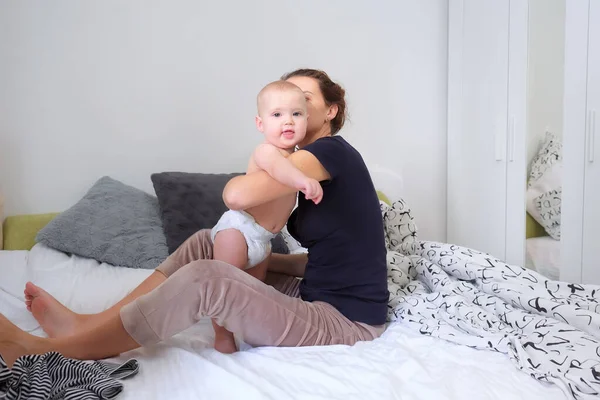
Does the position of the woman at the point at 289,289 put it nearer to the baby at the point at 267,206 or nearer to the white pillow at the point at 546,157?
the baby at the point at 267,206

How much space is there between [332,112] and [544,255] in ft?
4.39

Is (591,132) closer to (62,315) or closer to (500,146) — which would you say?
(500,146)

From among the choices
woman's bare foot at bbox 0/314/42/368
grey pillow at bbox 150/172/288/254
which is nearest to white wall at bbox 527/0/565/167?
grey pillow at bbox 150/172/288/254

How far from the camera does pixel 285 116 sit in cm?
130

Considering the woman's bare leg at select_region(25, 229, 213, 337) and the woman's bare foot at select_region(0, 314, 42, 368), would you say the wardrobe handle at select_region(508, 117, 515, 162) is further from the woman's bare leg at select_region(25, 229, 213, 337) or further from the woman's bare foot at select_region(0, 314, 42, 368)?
the woman's bare foot at select_region(0, 314, 42, 368)

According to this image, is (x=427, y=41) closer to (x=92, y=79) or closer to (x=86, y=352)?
(x=92, y=79)

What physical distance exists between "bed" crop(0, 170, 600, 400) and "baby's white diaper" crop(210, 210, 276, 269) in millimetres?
240

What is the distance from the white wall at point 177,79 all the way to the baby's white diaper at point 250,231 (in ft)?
3.79

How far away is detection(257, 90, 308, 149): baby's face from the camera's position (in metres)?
1.30

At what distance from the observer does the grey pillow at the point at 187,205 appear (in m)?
2.05

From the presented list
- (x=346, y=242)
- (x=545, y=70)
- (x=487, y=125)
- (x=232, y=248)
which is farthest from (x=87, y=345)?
(x=487, y=125)

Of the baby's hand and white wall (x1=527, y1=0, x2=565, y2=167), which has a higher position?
white wall (x1=527, y1=0, x2=565, y2=167)

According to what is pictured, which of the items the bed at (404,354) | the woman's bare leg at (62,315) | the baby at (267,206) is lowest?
the bed at (404,354)

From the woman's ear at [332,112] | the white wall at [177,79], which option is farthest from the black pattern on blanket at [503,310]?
the white wall at [177,79]
